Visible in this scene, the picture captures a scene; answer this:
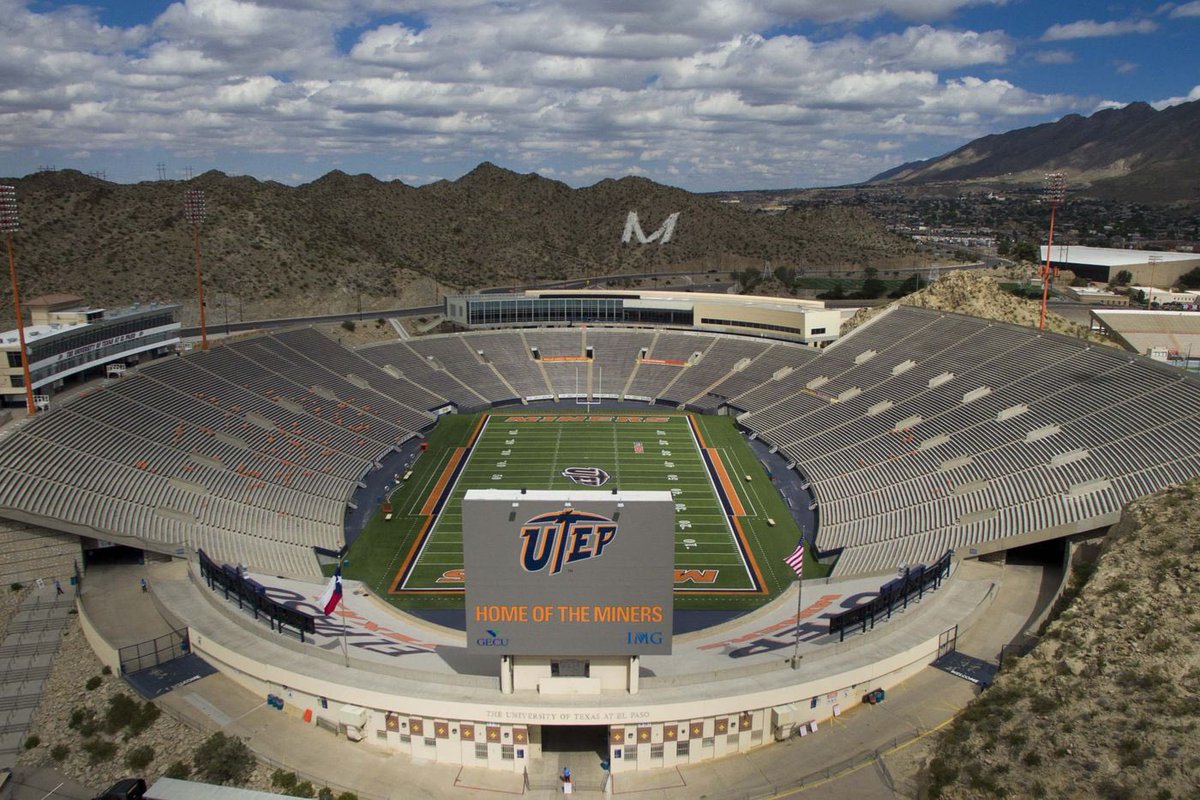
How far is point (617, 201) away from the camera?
395 feet

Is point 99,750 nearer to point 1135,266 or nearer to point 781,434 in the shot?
point 781,434

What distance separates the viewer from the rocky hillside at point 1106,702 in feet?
46.2

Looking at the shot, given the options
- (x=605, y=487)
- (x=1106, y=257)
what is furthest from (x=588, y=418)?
(x=1106, y=257)

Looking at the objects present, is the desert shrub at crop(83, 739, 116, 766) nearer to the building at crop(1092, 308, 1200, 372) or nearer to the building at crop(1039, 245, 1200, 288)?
the building at crop(1092, 308, 1200, 372)

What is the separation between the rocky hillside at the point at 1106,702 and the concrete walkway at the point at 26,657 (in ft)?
61.1

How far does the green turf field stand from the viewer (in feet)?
93.7

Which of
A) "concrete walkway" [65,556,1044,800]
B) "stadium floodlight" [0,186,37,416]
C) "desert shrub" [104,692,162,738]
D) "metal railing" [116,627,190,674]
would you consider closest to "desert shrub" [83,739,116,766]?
"desert shrub" [104,692,162,738]

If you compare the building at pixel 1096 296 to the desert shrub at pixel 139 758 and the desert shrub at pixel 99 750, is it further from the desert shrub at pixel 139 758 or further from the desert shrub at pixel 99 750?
the desert shrub at pixel 99 750

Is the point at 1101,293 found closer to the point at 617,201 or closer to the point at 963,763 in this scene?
the point at 617,201

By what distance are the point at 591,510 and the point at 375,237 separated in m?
85.3

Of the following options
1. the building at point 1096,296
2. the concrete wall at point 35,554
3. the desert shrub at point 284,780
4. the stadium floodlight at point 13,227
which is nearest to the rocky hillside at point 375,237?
the stadium floodlight at point 13,227

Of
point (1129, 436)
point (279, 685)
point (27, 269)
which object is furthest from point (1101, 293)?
point (27, 269)

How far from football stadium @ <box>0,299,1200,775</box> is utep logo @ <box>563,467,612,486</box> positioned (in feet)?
0.63

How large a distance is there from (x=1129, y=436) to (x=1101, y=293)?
57113 millimetres
